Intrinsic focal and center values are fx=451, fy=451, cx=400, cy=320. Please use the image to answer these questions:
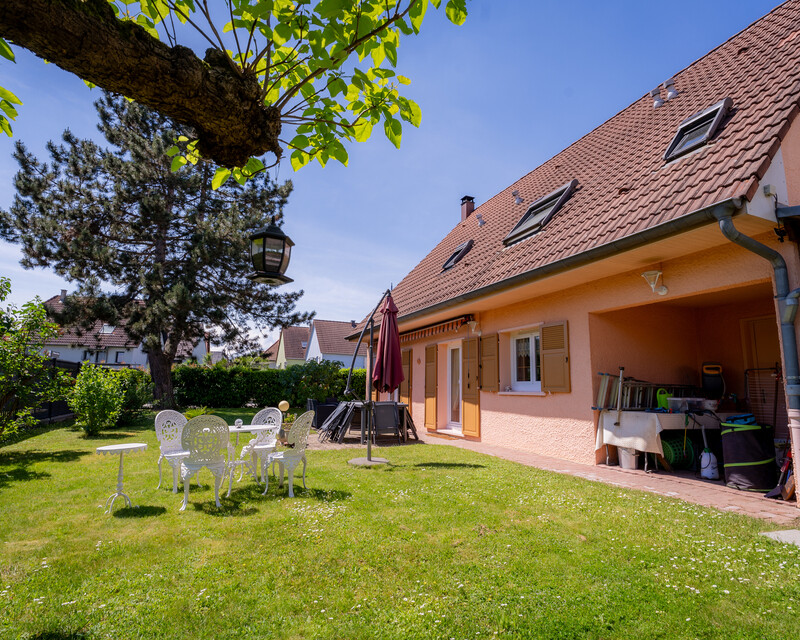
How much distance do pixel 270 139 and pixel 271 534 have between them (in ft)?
10.4

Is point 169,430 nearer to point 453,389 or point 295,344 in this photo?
point 453,389

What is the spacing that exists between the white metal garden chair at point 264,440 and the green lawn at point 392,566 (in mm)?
519

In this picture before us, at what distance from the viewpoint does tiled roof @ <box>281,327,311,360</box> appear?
43.5 metres

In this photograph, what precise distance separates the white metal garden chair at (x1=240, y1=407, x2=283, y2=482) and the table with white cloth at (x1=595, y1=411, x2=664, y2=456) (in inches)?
192

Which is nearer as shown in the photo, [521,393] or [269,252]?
[269,252]

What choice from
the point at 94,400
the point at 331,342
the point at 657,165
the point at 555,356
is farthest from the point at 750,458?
the point at 331,342

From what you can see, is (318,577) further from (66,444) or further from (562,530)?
(66,444)

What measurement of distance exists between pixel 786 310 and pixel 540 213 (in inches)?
210

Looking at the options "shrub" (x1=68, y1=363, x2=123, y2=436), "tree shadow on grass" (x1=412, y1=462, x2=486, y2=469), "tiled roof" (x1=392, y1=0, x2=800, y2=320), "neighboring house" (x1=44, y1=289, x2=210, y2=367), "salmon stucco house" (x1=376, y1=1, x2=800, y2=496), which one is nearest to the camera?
"salmon stucco house" (x1=376, y1=1, x2=800, y2=496)

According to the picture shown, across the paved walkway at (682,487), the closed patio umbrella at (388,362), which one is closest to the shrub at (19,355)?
the closed patio umbrella at (388,362)

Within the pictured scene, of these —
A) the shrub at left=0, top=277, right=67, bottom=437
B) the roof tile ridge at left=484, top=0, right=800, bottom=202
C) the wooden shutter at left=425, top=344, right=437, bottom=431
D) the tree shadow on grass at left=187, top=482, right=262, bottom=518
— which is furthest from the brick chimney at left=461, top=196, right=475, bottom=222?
the tree shadow on grass at left=187, top=482, right=262, bottom=518

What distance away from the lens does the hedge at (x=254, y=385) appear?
17.9m

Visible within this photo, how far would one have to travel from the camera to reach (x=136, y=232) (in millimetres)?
16734

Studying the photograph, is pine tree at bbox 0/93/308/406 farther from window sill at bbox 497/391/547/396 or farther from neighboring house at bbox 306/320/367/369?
neighboring house at bbox 306/320/367/369
